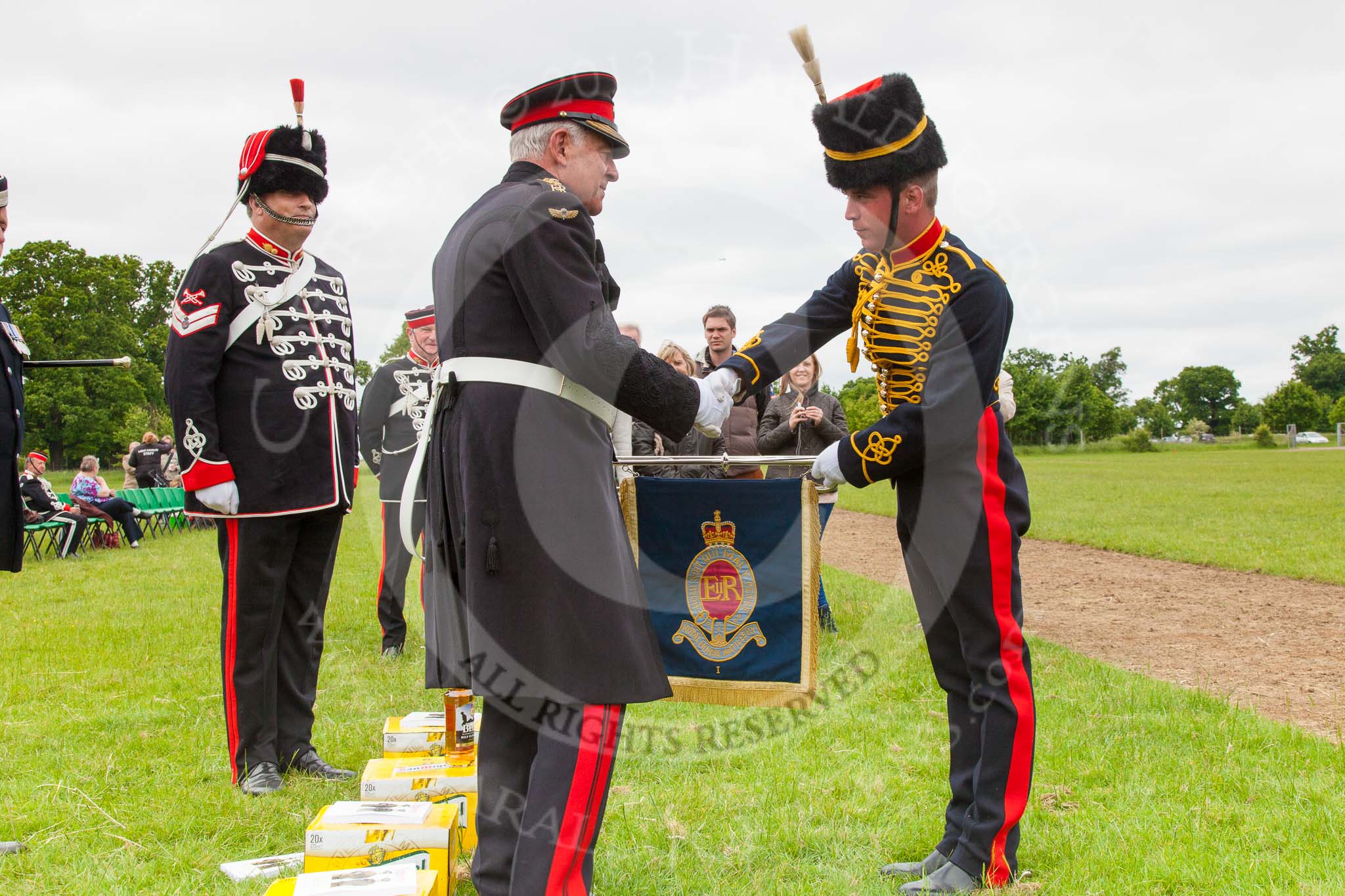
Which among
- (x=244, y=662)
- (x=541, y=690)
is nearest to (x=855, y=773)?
(x=541, y=690)

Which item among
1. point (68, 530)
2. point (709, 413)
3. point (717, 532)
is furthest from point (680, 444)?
point (68, 530)

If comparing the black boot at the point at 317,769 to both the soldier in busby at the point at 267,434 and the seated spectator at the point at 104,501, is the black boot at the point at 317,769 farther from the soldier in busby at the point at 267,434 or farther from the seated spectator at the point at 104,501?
the seated spectator at the point at 104,501

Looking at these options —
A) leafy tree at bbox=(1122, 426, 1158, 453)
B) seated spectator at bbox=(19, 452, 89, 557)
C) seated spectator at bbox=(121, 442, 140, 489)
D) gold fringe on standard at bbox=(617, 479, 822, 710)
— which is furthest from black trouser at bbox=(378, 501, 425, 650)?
leafy tree at bbox=(1122, 426, 1158, 453)

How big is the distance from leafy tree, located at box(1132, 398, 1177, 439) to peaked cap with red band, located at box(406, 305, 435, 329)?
91110 millimetres

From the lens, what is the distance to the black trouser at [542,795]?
7.56ft

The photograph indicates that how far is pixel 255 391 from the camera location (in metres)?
3.96

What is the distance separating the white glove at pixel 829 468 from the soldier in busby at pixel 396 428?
4294 millimetres

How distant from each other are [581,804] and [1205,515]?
48.2ft

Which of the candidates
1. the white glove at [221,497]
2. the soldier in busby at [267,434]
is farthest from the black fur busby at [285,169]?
the white glove at [221,497]

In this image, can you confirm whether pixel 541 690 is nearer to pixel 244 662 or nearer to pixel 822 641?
pixel 244 662

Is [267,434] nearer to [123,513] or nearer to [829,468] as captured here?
[829,468]

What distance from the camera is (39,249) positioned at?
45.4m

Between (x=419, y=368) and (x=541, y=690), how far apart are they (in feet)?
17.0

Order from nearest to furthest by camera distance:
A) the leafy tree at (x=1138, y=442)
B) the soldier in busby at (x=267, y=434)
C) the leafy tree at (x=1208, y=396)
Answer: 1. the soldier in busby at (x=267, y=434)
2. the leafy tree at (x=1138, y=442)
3. the leafy tree at (x=1208, y=396)
